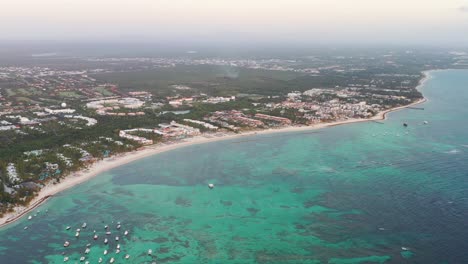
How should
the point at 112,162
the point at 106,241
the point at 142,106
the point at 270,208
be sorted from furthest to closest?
the point at 142,106
the point at 112,162
the point at 270,208
the point at 106,241

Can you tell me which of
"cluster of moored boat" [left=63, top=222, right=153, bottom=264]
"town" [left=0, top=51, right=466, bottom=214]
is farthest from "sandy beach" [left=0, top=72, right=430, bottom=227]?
"cluster of moored boat" [left=63, top=222, right=153, bottom=264]

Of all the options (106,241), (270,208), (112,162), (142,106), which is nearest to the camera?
(106,241)

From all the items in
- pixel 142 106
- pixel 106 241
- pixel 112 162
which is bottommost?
pixel 106 241

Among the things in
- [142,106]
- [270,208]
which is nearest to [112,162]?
[270,208]

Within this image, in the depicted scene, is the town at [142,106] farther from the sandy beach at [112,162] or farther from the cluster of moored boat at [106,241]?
the cluster of moored boat at [106,241]

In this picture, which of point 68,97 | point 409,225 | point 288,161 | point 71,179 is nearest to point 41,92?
point 68,97

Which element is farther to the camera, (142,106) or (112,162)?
(142,106)

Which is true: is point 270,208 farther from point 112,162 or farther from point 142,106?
point 142,106

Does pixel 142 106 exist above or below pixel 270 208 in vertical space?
above
